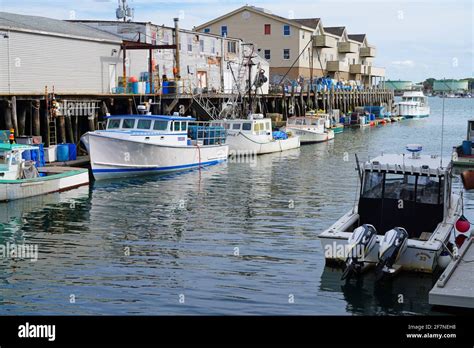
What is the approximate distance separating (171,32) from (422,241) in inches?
1439

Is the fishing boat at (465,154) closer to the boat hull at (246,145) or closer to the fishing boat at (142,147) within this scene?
the boat hull at (246,145)

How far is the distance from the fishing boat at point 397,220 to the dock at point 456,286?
707 millimetres

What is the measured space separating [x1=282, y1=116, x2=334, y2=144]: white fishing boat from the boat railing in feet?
40.0

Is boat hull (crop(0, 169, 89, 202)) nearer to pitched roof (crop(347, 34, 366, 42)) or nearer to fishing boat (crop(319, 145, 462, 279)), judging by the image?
fishing boat (crop(319, 145, 462, 279))

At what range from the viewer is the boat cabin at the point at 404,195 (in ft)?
53.1

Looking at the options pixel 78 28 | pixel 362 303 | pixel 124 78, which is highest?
pixel 78 28

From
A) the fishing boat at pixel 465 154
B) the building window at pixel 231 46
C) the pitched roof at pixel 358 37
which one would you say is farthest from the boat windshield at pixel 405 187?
the pitched roof at pixel 358 37

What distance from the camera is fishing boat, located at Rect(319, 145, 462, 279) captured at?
578 inches

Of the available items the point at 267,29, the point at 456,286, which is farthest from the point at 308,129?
the point at 456,286

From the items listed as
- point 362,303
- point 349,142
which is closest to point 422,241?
point 362,303
